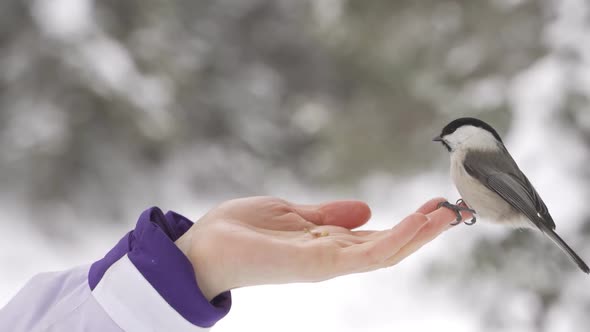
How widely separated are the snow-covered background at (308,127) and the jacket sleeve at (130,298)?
1166 millimetres

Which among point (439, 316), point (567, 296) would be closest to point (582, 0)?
point (567, 296)

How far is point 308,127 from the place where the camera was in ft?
12.5

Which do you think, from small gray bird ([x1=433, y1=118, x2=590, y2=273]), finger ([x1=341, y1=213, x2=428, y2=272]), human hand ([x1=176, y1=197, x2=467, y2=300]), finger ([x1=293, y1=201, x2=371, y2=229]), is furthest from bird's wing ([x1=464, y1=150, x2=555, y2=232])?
finger ([x1=341, y1=213, x2=428, y2=272])

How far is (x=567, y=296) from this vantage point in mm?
1775

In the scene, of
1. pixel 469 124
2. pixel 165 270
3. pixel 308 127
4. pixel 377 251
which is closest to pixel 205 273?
pixel 165 270

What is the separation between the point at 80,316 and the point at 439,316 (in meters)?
1.85

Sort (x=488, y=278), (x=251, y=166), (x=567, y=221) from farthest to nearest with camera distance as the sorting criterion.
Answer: (x=251, y=166) < (x=488, y=278) < (x=567, y=221)

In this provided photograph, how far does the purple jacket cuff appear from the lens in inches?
35.7

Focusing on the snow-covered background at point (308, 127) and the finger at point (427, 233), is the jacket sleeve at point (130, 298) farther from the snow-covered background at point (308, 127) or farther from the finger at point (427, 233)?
the snow-covered background at point (308, 127)

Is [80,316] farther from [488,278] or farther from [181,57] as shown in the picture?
[181,57]

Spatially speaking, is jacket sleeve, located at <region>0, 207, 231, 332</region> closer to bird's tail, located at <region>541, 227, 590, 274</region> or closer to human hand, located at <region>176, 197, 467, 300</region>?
human hand, located at <region>176, 197, 467, 300</region>

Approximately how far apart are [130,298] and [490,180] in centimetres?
70

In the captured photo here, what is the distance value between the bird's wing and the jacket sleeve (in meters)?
0.55

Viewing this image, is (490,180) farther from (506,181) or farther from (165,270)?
(165,270)
